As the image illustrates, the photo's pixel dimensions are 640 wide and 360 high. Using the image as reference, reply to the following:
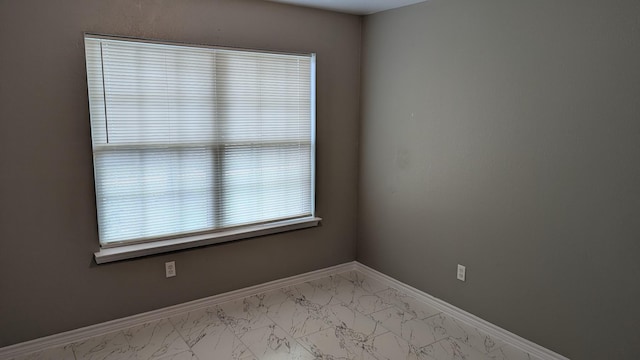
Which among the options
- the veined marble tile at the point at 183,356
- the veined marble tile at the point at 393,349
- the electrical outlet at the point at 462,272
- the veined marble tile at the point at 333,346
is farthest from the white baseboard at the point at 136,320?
the electrical outlet at the point at 462,272

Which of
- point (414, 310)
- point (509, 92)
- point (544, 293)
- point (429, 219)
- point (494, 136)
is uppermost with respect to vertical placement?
point (509, 92)

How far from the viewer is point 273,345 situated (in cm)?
267

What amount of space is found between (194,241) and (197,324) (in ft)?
1.91

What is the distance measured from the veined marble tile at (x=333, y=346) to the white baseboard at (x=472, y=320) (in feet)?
2.67

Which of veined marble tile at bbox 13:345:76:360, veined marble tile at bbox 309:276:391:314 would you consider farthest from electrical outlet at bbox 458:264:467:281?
veined marble tile at bbox 13:345:76:360

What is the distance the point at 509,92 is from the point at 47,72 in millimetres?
2784

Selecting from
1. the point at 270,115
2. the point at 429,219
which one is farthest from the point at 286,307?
the point at 270,115

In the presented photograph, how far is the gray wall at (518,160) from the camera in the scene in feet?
7.04

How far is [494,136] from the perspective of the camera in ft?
8.86

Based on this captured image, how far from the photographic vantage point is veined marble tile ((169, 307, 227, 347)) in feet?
9.15

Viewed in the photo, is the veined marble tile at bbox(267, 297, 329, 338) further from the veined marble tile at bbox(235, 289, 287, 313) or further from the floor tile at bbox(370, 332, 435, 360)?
the floor tile at bbox(370, 332, 435, 360)

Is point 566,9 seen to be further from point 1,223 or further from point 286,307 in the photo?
point 1,223

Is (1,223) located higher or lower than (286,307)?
higher

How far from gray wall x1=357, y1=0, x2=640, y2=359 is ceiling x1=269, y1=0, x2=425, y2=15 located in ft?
0.32
